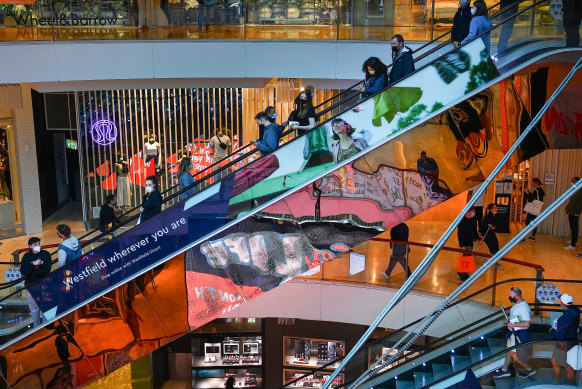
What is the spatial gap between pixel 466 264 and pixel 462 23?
12.1 ft

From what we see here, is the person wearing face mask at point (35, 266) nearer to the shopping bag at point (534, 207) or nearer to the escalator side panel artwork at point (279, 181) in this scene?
the escalator side panel artwork at point (279, 181)

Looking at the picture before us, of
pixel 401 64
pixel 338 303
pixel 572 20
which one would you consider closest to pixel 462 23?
pixel 401 64

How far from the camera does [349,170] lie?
10.2 meters

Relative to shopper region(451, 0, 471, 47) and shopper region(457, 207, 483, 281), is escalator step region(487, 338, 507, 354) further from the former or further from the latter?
shopper region(451, 0, 471, 47)

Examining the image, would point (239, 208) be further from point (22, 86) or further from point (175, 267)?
point (22, 86)

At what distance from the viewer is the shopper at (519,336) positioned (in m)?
9.06

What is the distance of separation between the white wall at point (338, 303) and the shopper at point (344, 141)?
12.2 feet

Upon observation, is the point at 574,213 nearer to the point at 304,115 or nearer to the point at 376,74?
the point at 376,74

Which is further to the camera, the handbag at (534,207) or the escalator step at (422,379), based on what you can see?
the handbag at (534,207)

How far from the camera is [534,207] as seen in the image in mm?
15844

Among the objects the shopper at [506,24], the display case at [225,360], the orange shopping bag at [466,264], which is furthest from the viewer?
the display case at [225,360]

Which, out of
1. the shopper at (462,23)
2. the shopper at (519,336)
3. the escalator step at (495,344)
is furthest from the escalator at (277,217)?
the escalator step at (495,344)

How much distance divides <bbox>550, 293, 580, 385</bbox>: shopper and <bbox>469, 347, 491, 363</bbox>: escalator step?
1088mm

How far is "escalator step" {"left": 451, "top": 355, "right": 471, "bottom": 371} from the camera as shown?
10.4m
